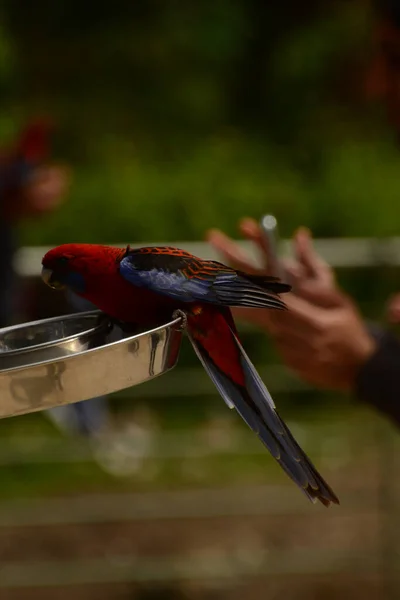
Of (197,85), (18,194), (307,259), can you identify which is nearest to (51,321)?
(307,259)

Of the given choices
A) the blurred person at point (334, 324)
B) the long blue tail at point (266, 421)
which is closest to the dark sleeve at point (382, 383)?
the blurred person at point (334, 324)

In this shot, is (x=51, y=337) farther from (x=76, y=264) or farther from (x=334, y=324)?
(x=334, y=324)

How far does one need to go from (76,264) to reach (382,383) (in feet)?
1.60

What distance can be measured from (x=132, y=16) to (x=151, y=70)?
30cm

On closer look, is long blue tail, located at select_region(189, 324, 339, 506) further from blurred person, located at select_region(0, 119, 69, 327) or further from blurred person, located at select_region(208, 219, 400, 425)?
blurred person, located at select_region(0, 119, 69, 327)

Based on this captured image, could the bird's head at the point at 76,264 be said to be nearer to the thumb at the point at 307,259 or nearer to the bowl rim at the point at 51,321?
the bowl rim at the point at 51,321

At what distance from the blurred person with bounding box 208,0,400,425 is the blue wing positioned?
375 millimetres

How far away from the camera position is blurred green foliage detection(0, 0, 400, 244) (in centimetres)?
389

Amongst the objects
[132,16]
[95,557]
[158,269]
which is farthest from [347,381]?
[132,16]

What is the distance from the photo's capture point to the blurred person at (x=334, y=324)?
85 cm

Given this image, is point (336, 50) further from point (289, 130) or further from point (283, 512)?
point (283, 512)

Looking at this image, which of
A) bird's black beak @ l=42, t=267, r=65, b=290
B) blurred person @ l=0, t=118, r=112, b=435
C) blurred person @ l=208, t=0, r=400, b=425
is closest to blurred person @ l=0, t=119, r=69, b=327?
blurred person @ l=0, t=118, r=112, b=435

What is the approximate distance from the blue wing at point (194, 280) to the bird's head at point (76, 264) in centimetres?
1

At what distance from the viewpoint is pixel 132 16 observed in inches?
176
